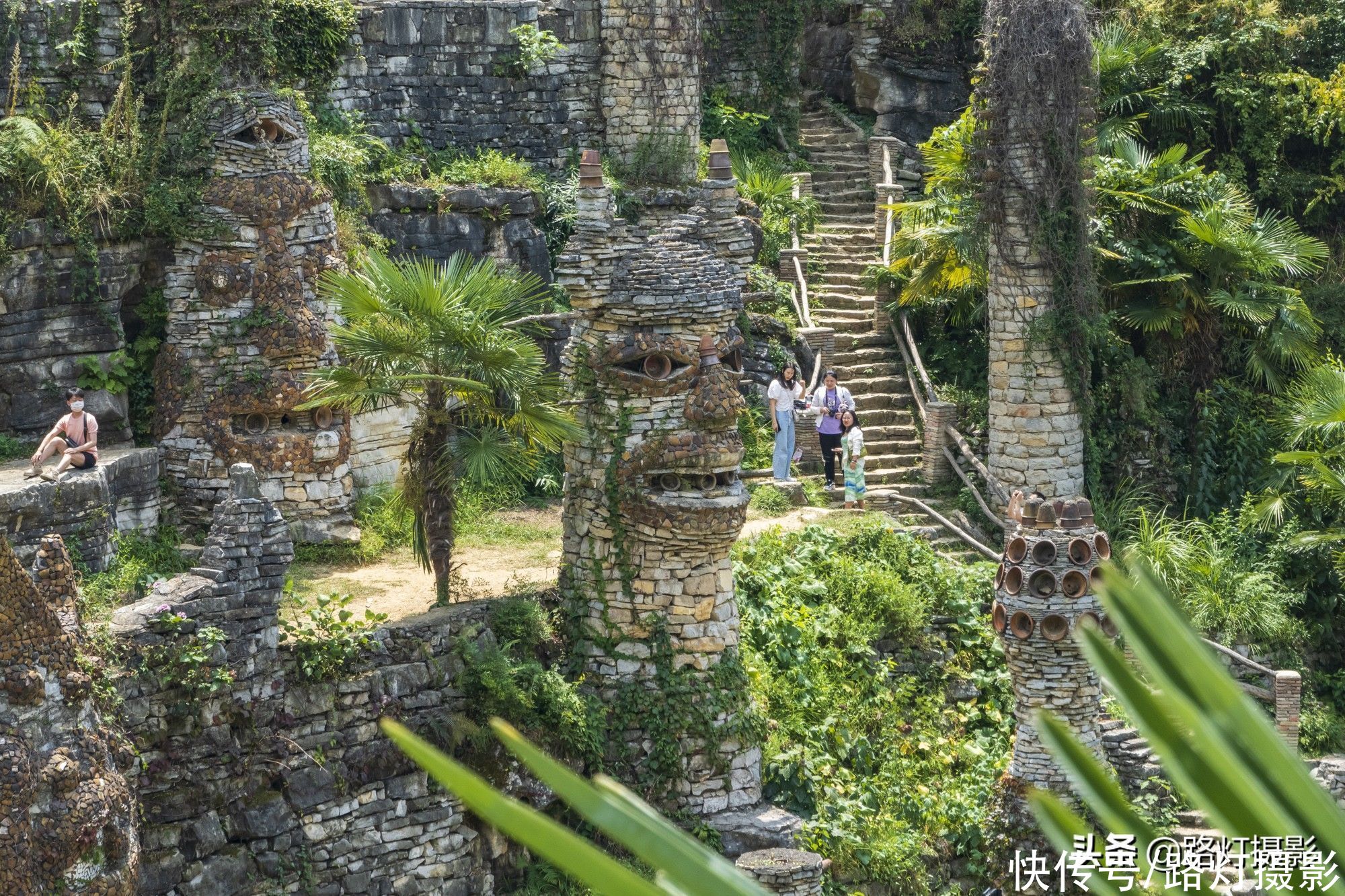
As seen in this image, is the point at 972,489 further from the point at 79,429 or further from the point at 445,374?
the point at 79,429

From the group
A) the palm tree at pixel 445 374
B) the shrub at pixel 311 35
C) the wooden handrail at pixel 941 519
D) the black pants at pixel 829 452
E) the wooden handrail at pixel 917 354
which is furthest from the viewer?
the wooden handrail at pixel 917 354

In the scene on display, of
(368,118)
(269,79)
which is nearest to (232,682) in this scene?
(269,79)

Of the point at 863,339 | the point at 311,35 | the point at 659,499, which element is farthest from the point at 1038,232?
the point at 311,35

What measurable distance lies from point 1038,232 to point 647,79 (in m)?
4.44

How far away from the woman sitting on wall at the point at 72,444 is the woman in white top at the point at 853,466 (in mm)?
6799

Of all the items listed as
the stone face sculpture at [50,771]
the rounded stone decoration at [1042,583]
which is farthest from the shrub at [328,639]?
the rounded stone decoration at [1042,583]

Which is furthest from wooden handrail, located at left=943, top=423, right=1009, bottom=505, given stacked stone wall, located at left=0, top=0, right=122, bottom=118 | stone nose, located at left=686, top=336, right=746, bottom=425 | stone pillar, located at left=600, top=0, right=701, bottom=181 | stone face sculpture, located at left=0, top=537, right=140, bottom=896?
stone face sculpture, located at left=0, top=537, right=140, bottom=896

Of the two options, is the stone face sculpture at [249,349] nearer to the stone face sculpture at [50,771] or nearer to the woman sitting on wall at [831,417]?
the stone face sculpture at [50,771]

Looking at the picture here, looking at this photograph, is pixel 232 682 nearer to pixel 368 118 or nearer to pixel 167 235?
pixel 167 235

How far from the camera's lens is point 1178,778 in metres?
1.39

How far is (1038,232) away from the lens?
16.7m

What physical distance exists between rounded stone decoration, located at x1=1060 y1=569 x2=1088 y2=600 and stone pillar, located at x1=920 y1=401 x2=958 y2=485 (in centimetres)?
439

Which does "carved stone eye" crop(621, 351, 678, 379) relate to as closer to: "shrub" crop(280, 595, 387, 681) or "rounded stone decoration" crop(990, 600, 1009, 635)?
"shrub" crop(280, 595, 387, 681)

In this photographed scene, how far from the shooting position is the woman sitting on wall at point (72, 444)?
12.8 m
